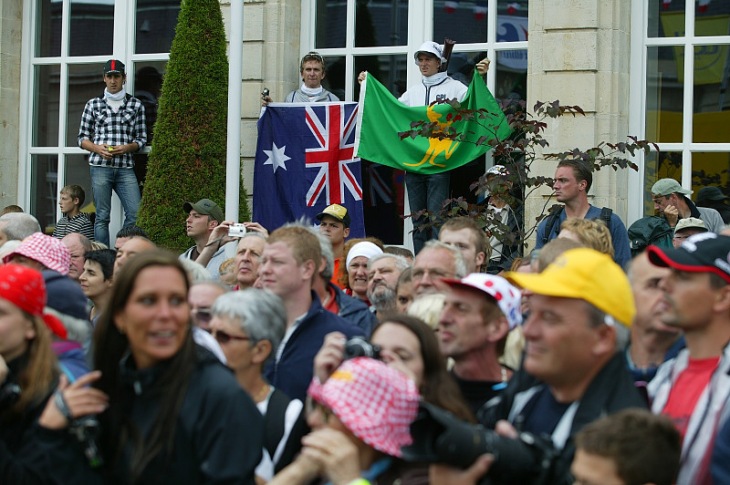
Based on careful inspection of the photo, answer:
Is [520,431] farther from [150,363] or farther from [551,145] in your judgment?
[551,145]

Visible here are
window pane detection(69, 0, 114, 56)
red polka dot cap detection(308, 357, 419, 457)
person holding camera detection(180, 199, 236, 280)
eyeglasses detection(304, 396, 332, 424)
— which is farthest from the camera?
window pane detection(69, 0, 114, 56)

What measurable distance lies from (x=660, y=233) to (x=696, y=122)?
1.68 meters

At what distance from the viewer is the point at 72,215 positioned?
12.3m

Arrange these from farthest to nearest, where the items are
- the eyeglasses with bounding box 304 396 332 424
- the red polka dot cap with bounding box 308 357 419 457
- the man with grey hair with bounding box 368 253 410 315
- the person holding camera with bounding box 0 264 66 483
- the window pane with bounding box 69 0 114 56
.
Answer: the window pane with bounding box 69 0 114 56
the man with grey hair with bounding box 368 253 410 315
the person holding camera with bounding box 0 264 66 483
the eyeglasses with bounding box 304 396 332 424
the red polka dot cap with bounding box 308 357 419 457

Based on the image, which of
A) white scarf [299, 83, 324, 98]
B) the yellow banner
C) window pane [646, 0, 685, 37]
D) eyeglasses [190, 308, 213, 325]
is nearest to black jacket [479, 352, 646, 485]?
eyeglasses [190, 308, 213, 325]

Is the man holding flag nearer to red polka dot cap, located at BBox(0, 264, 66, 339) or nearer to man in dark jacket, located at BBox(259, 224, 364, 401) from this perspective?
man in dark jacket, located at BBox(259, 224, 364, 401)

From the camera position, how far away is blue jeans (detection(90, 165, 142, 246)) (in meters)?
12.2

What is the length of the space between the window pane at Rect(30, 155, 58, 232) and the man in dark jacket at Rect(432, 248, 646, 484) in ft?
32.9

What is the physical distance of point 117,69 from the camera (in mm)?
12195

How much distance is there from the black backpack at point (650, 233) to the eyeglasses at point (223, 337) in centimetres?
489

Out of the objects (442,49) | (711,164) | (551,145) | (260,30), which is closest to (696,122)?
(711,164)

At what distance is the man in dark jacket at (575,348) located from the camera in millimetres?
3771

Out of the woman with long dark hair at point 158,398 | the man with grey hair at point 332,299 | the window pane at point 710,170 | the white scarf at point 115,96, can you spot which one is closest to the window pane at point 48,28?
the white scarf at point 115,96

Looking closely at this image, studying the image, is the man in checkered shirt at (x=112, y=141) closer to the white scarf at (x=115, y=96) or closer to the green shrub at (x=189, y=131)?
the white scarf at (x=115, y=96)
